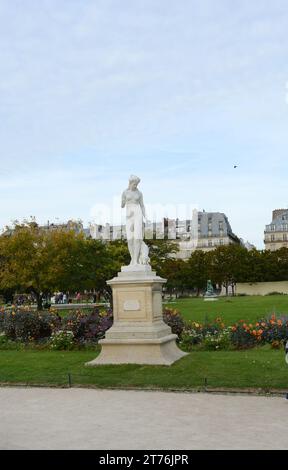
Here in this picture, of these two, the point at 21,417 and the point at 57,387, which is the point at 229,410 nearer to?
the point at 21,417

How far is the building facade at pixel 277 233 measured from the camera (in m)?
119

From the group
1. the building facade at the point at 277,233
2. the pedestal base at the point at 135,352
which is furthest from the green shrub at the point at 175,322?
the building facade at the point at 277,233

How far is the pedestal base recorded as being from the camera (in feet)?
45.1

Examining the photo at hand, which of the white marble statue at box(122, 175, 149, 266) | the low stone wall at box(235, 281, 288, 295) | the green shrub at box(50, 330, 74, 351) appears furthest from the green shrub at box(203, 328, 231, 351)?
the low stone wall at box(235, 281, 288, 295)

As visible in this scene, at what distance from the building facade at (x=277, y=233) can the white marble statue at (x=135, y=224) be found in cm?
10610

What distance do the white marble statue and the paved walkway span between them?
13.9ft

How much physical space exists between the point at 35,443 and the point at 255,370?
19.5ft

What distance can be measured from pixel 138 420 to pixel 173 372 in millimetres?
3899

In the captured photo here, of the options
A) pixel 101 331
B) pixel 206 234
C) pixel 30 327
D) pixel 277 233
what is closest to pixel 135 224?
pixel 101 331

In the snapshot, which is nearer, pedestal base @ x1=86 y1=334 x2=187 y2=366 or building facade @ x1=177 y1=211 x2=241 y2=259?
pedestal base @ x1=86 y1=334 x2=187 y2=366

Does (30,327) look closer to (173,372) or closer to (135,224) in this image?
(135,224)

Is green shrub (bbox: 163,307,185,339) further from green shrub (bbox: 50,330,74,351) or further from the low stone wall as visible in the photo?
the low stone wall

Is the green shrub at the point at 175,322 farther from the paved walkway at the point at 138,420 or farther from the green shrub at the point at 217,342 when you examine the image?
the paved walkway at the point at 138,420

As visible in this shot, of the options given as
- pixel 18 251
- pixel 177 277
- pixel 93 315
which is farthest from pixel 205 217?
pixel 93 315
